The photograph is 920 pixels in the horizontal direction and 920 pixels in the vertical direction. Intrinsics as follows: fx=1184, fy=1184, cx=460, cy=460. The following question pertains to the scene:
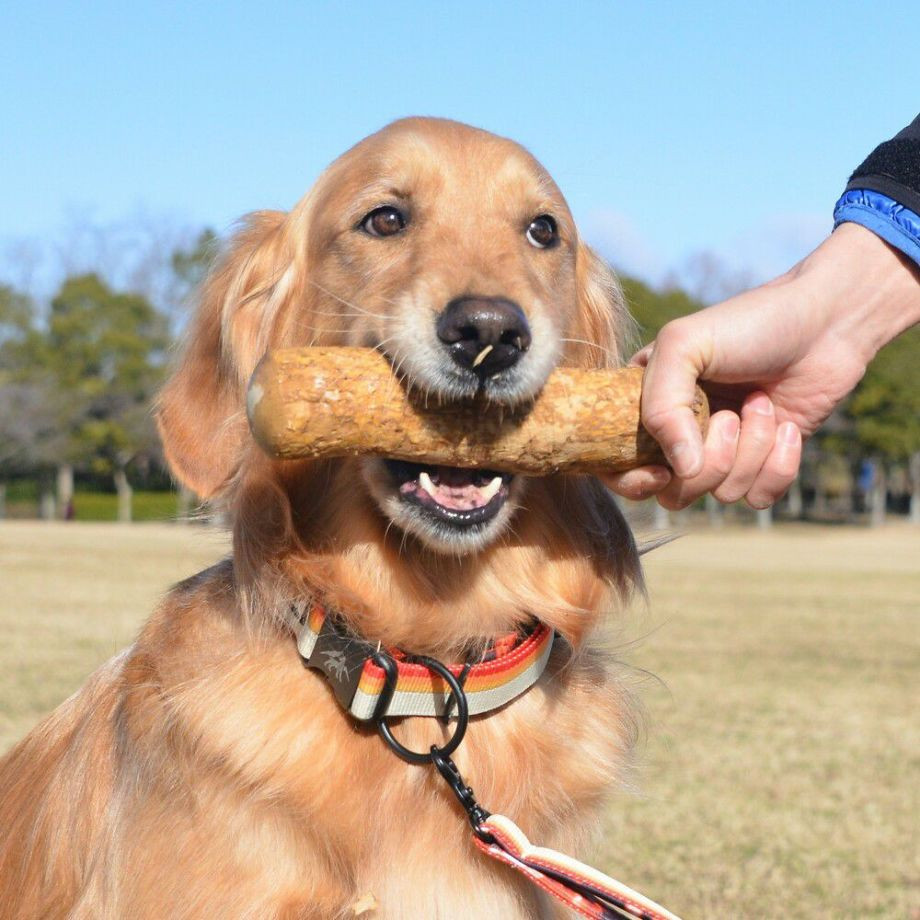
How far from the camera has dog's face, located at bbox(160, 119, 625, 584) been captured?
8.61ft

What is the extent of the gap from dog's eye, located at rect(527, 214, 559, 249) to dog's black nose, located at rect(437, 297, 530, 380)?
2.37 ft

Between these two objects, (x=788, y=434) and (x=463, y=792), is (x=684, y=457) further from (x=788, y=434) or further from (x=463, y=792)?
(x=463, y=792)

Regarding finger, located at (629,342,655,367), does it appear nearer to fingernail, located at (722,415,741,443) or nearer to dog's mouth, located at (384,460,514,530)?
fingernail, located at (722,415,741,443)

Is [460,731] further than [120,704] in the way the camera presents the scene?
No

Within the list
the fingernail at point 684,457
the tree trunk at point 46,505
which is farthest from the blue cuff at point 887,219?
the tree trunk at point 46,505

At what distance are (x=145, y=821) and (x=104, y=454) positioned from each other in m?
49.1

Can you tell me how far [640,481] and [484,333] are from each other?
1.80 ft

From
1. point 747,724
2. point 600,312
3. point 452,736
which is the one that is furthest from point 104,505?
point 452,736

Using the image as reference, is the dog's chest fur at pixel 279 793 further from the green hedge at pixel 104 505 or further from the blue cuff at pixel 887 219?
the green hedge at pixel 104 505

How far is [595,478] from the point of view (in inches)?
127

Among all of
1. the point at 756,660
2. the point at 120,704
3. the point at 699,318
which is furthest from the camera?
the point at 756,660

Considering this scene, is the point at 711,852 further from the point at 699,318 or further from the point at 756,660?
the point at 756,660

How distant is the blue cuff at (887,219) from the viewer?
2.74 m

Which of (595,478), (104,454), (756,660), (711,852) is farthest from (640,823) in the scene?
(104,454)
